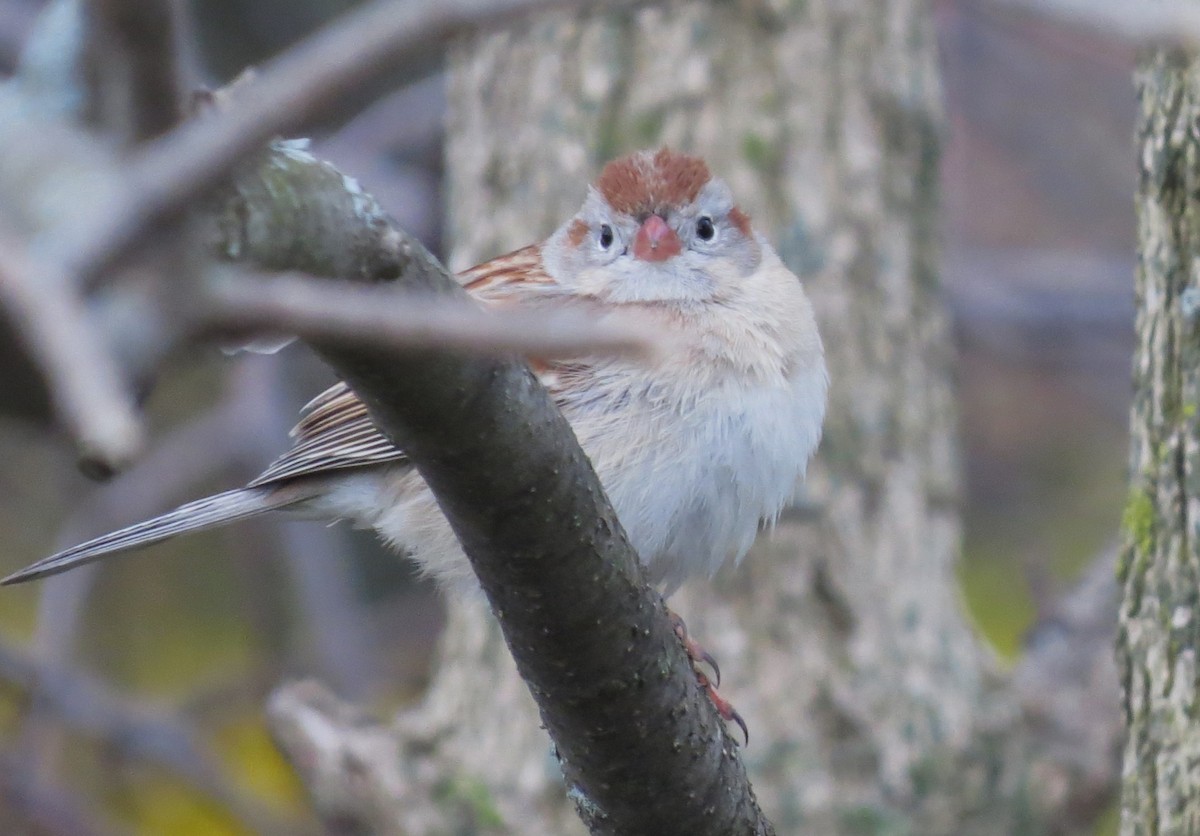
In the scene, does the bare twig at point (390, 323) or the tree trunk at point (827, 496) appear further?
the tree trunk at point (827, 496)

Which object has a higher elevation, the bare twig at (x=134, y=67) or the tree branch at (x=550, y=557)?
the bare twig at (x=134, y=67)

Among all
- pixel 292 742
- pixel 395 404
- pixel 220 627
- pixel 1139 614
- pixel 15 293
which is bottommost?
pixel 220 627

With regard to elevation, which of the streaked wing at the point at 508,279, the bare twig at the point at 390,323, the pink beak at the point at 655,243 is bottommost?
the streaked wing at the point at 508,279

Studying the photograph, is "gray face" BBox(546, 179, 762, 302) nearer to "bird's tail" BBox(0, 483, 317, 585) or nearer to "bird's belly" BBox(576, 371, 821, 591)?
"bird's belly" BBox(576, 371, 821, 591)

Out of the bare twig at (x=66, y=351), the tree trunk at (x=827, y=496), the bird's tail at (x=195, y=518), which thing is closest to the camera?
the bare twig at (x=66, y=351)

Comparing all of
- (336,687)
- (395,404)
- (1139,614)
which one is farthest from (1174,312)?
(336,687)

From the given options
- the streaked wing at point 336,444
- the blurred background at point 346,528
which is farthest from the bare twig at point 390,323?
the blurred background at point 346,528

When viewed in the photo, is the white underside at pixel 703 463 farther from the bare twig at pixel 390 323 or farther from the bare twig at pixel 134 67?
the bare twig at pixel 134 67

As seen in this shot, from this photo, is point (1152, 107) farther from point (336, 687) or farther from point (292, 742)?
point (336, 687)
